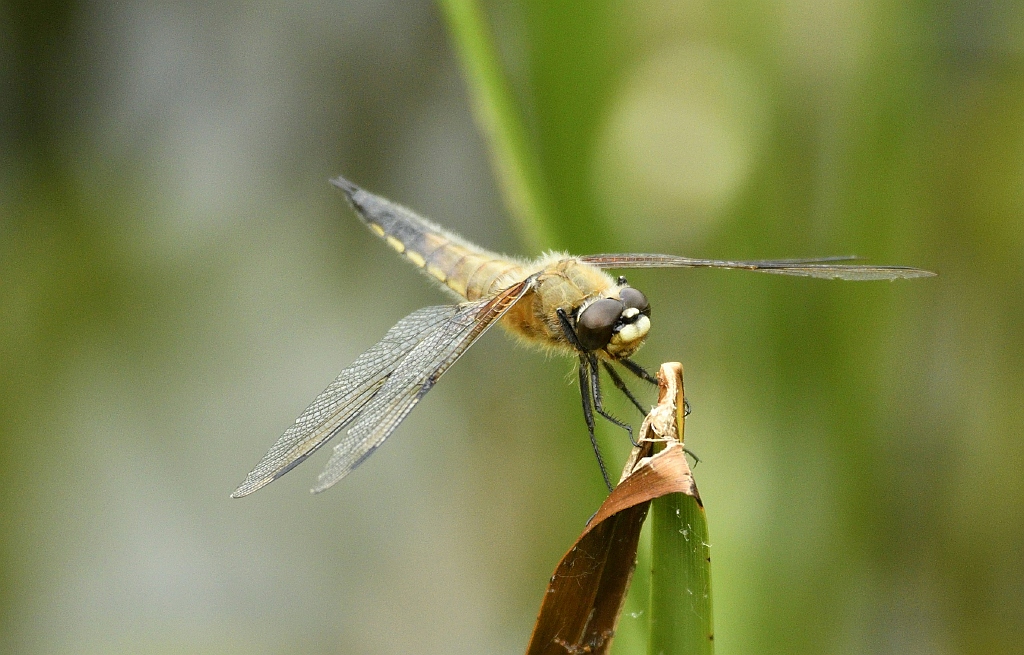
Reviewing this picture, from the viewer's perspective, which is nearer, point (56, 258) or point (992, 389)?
point (992, 389)

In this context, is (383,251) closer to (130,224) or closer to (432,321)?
(130,224)

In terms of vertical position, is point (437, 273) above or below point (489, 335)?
below

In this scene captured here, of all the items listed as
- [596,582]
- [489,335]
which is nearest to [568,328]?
[596,582]

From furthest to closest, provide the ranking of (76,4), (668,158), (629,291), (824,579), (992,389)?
(76,4), (992,389), (668,158), (824,579), (629,291)

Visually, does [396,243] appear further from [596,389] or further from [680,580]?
[680,580]

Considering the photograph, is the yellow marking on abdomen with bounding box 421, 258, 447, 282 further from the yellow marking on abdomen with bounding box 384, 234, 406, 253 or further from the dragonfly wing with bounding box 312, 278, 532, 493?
the dragonfly wing with bounding box 312, 278, 532, 493

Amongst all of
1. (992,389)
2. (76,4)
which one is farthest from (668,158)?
(76,4)

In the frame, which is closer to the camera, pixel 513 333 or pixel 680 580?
pixel 680 580
